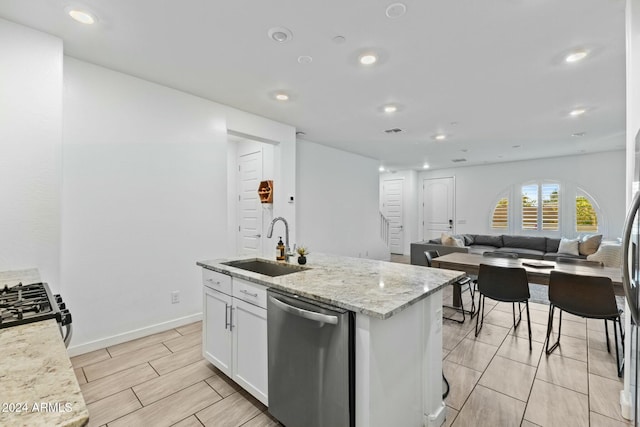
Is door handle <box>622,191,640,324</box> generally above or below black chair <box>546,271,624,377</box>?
above

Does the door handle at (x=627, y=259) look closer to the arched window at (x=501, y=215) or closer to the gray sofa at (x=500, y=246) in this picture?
the gray sofa at (x=500, y=246)

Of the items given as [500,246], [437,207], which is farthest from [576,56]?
[437,207]

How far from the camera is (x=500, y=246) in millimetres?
7031

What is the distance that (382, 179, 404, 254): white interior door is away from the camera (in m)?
9.09

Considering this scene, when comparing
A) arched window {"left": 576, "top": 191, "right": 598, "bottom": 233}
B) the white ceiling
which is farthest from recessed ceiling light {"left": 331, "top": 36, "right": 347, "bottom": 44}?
arched window {"left": 576, "top": 191, "right": 598, "bottom": 233}

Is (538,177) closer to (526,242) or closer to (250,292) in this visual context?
(526,242)

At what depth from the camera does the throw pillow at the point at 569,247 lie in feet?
18.8

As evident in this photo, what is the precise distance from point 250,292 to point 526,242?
23.4 feet

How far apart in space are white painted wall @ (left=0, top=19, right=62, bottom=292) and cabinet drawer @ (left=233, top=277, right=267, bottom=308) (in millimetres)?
1526

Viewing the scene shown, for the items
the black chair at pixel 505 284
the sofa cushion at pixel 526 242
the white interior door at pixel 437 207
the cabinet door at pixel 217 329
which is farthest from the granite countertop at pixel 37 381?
the white interior door at pixel 437 207

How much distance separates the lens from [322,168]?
5.82 m

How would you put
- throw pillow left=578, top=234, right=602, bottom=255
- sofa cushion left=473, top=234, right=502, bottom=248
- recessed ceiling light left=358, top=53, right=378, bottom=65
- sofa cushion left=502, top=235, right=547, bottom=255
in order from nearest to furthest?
recessed ceiling light left=358, top=53, right=378, bottom=65
throw pillow left=578, top=234, right=602, bottom=255
sofa cushion left=502, top=235, right=547, bottom=255
sofa cushion left=473, top=234, right=502, bottom=248

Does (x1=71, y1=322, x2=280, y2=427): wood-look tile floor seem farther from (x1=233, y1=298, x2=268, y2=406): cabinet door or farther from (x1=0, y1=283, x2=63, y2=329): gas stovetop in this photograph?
(x1=0, y1=283, x2=63, y2=329): gas stovetop

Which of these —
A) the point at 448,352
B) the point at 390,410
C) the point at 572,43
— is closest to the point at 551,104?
the point at 572,43
